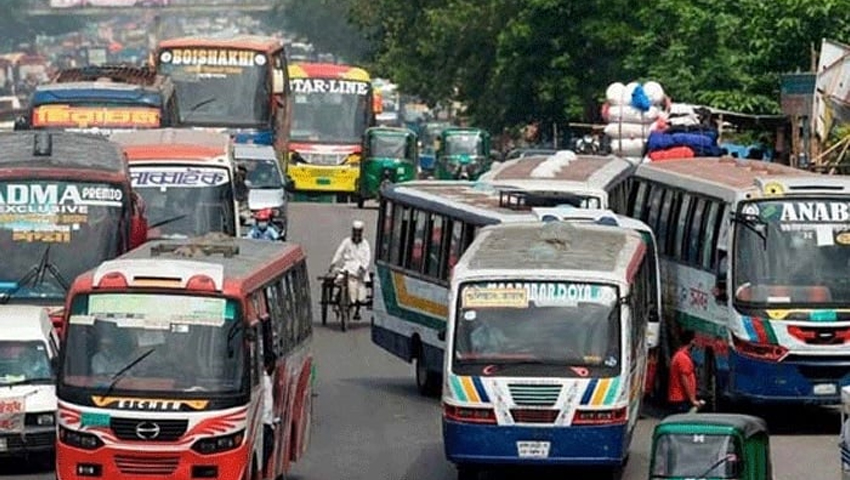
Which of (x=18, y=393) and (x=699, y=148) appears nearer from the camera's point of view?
(x=18, y=393)

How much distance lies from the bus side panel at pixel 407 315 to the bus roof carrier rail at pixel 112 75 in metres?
11.7

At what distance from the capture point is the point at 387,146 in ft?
212

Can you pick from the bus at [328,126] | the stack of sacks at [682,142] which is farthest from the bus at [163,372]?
the bus at [328,126]

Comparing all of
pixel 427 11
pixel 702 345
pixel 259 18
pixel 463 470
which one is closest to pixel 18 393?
pixel 463 470

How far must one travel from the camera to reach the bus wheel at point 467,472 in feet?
79.4

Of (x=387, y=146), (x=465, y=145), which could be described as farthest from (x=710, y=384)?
(x=465, y=145)

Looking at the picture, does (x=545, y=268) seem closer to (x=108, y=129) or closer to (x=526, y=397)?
(x=526, y=397)

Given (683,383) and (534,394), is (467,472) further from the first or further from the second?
(683,383)

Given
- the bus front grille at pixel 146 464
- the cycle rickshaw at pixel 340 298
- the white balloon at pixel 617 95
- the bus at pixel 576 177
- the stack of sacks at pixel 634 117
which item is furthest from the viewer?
the white balloon at pixel 617 95

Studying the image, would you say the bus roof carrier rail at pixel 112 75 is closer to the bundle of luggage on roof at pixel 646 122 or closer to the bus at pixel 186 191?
the bundle of luggage on roof at pixel 646 122

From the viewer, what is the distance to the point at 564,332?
24141 millimetres

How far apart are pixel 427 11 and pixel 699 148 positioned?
5163 cm

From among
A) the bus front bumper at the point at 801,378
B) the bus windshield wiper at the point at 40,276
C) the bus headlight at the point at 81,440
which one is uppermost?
the bus windshield wiper at the point at 40,276

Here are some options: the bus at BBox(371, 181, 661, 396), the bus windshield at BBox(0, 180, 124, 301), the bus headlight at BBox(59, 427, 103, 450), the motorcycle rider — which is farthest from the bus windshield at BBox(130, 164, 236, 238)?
the bus headlight at BBox(59, 427, 103, 450)
